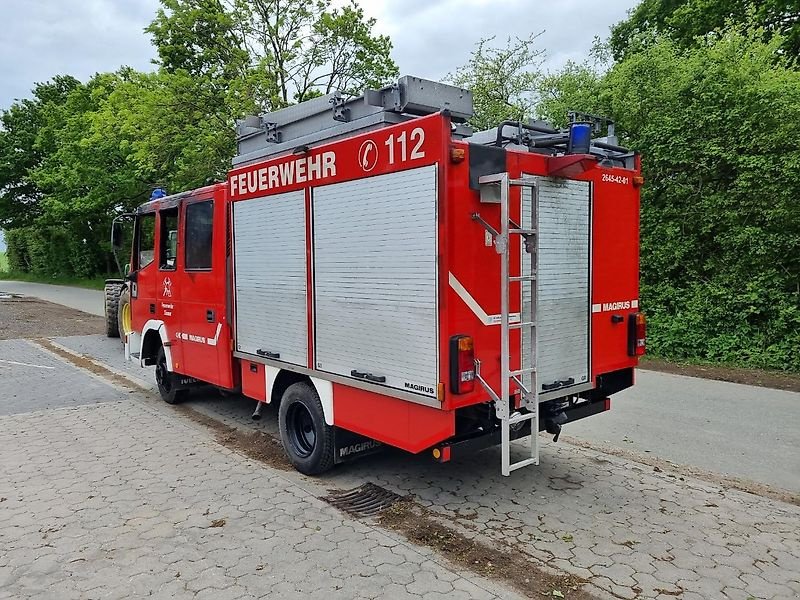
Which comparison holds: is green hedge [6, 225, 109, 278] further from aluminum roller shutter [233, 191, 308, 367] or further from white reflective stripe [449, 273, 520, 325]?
white reflective stripe [449, 273, 520, 325]

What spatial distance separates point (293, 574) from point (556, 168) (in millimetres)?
3290

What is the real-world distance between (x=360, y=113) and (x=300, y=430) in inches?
111

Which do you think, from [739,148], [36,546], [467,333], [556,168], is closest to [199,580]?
[36,546]

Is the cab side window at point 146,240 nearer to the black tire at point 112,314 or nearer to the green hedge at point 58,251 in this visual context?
the black tire at point 112,314

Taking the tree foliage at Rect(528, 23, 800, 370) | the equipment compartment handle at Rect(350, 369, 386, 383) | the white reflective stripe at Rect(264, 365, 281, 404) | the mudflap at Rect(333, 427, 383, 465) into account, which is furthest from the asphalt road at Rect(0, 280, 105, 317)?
the equipment compartment handle at Rect(350, 369, 386, 383)

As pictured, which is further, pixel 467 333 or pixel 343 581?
pixel 467 333

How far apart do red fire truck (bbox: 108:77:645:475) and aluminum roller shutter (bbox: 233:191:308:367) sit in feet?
0.06

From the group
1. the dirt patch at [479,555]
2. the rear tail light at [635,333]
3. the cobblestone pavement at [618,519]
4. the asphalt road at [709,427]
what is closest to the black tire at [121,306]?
the cobblestone pavement at [618,519]

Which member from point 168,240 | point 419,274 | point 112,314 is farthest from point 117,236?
point 112,314

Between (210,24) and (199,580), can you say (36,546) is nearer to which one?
(199,580)

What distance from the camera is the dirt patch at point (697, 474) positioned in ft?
16.4

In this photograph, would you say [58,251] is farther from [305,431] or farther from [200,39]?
[305,431]

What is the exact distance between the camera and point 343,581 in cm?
363

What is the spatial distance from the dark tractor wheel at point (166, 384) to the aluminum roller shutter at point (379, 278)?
148 inches
